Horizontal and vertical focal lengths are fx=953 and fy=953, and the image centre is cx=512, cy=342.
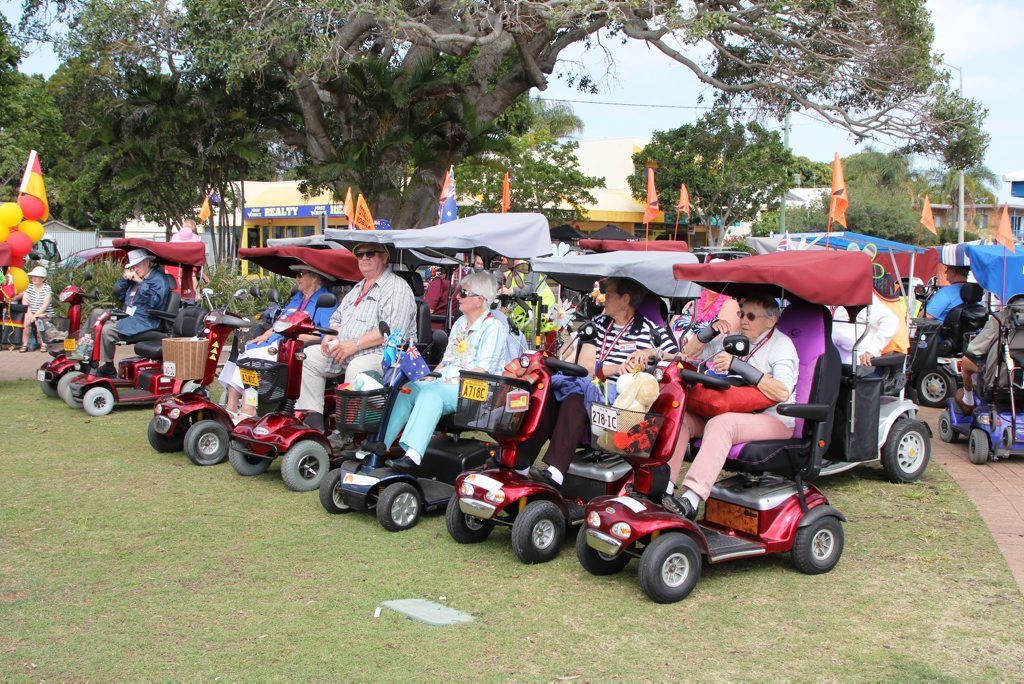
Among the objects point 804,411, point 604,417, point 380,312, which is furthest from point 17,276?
point 804,411

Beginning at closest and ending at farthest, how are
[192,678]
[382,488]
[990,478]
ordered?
[192,678]
[382,488]
[990,478]

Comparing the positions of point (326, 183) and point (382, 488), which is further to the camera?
point (326, 183)

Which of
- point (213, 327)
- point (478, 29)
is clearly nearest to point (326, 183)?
→ point (478, 29)

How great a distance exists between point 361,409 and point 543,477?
138 cm

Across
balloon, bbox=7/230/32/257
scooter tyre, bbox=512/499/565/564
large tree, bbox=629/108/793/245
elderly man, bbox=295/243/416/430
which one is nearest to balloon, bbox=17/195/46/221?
balloon, bbox=7/230/32/257

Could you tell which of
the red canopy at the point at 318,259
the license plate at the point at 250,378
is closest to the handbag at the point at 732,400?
the license plate at the point at 250,378

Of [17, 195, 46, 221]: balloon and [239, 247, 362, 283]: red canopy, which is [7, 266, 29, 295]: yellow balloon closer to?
[17, 195, 46, 221]: balloon

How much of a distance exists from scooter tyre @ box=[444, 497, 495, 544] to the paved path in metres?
3.13

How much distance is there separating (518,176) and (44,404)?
2766 centimetres

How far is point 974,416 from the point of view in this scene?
877 centimetres

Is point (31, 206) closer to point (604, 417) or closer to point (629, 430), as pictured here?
point (604, 417)

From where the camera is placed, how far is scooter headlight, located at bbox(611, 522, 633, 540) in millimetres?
4922

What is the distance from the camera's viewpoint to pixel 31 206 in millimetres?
11086

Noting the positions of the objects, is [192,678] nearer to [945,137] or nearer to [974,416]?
[974,416]
